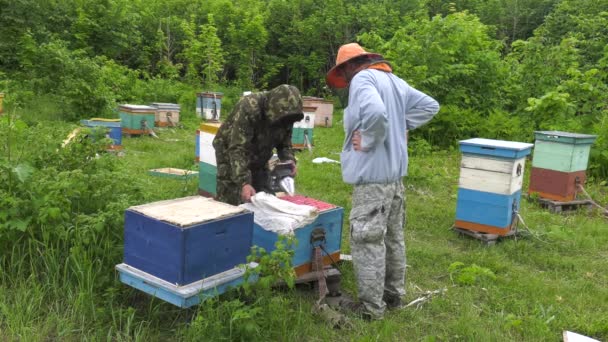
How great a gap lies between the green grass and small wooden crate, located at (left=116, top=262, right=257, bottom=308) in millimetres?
97

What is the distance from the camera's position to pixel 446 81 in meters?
9.91

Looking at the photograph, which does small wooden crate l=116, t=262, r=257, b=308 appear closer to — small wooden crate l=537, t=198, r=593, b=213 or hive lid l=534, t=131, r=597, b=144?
hive lid l=534, t=131, r=597, b=144

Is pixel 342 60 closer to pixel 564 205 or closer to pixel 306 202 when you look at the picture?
pixel 306 202

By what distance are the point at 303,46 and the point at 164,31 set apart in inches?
161

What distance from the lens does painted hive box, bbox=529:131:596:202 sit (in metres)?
6.08

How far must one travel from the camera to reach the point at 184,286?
2820 mm

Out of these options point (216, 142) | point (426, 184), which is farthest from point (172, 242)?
point (426, 184)

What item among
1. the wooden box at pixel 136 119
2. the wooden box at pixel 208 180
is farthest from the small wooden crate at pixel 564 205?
the wooden box at pixel 136 119

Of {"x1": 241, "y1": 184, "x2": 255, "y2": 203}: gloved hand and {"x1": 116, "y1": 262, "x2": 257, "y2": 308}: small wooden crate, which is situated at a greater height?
{"x1": 241, "y1": 184, "x2": 255, "y2": 203}: gloved hand

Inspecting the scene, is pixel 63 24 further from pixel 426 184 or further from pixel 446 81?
pixel 426 184

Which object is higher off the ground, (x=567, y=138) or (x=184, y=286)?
(x=567, y=138)

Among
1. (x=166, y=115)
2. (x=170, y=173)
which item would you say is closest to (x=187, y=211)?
(x=170, y=173)

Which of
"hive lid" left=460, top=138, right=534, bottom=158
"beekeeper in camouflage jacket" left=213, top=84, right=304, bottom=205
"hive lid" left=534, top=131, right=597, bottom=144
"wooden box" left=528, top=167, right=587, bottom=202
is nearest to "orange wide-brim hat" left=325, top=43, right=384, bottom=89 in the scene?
"beekeeper in camouflage jacket" left=213, top=84, right=304, bottom=205

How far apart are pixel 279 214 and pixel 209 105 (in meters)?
8.91
